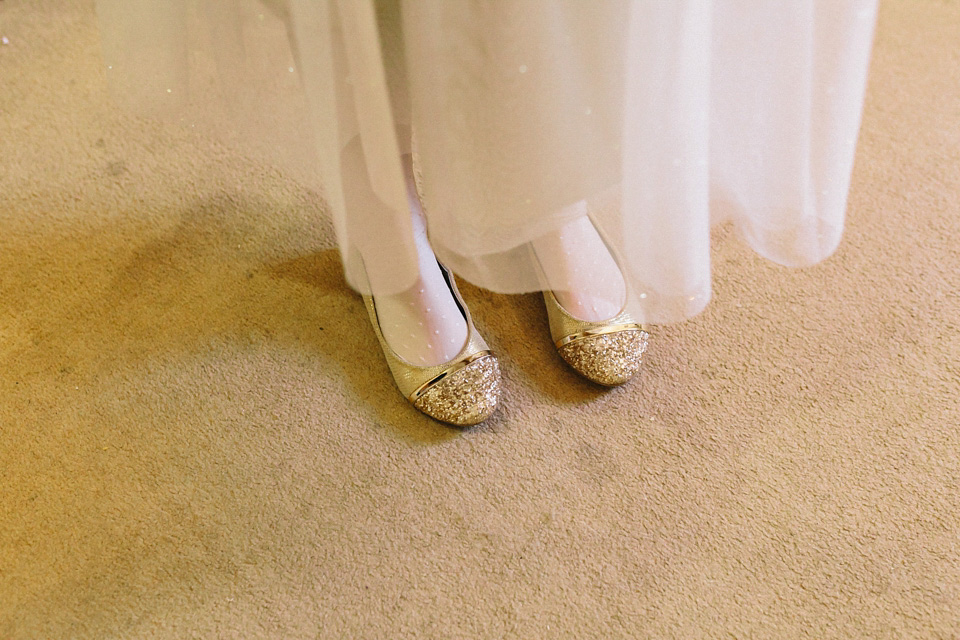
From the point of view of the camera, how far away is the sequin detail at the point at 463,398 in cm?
78

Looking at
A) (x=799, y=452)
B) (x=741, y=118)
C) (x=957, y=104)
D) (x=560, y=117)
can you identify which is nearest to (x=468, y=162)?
(x=560, y=117)

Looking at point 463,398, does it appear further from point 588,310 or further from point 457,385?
point 588,310

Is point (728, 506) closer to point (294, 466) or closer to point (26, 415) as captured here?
point (294, 466)

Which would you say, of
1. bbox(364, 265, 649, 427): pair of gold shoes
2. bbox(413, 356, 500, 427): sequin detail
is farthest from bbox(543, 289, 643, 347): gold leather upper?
bbox(413, 356, 500, 427): sequin detail

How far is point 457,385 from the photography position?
0.78 meters

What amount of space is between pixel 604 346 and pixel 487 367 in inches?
5.3

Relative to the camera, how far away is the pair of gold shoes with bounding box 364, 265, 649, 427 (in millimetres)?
782

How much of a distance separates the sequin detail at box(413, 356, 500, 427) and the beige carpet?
0.08ft

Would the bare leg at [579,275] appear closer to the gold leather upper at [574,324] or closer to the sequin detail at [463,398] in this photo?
the gold leather upper at [574,324]

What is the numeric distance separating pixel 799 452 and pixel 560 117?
1.60 feet
